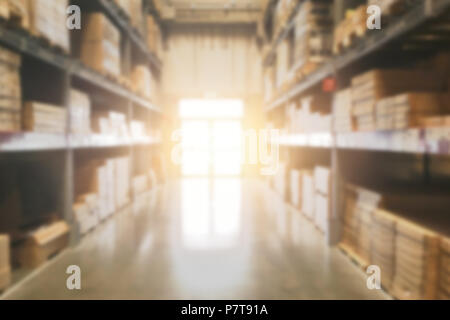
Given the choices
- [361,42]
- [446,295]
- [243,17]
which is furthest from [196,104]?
[446,295]

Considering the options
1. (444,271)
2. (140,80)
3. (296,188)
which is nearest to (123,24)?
(140,80)

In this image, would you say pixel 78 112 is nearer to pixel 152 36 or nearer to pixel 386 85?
pixel 386 85

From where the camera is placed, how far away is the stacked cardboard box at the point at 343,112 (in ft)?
12.2

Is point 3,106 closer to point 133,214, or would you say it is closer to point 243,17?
point 133,214

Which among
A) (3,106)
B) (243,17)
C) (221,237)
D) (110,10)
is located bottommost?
(221,237)

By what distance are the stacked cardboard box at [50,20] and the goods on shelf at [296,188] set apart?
4431 millimetres

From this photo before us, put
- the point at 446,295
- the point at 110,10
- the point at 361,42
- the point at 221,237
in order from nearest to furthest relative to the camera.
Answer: the point at 446,295 < the point at 361,42 < the point at 221,237 < the point at 110,10

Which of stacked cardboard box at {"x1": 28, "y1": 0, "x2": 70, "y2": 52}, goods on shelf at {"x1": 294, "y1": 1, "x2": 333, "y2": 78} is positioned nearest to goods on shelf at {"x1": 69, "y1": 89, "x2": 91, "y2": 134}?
stacked cardboard box at {"x1": 28, "y1": 0, "x2": 70, "y2": 52}

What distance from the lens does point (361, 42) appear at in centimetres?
337

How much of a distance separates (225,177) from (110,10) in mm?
7769

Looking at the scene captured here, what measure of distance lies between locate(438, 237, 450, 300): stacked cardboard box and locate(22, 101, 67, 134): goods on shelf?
3624 mm

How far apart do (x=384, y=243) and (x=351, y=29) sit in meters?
2.15

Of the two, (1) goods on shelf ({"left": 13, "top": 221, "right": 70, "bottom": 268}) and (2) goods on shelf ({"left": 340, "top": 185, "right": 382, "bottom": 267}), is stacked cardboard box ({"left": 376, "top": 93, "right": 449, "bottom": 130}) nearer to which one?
(2) goods on shelf ({"left": 340, "top": 185, "right": 382, "bottom": 267})

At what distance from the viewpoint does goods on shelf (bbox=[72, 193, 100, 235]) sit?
450 cm
